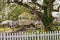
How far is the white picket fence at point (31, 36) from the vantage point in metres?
5.75

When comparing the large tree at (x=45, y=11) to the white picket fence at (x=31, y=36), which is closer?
the white picket fence at (x=31, y=36)

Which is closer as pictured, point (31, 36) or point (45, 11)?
point (31, 36)

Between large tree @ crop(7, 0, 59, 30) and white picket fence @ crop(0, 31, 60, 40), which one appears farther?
large tree @ crop(7, 0, 59, 30)

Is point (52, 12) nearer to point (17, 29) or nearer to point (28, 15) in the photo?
point (28, 15)

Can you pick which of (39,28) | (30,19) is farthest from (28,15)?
(39,28)

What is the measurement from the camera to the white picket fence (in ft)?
18.9

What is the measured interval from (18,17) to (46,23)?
3.16ft

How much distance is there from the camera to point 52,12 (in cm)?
604

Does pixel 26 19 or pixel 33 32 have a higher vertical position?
pixel 26 19

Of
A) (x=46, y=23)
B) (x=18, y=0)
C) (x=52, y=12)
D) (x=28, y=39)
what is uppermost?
(x=18, y=0)

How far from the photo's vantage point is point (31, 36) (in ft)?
19.3

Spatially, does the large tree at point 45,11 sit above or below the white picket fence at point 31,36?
above

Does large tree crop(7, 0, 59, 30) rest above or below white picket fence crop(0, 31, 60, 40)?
above

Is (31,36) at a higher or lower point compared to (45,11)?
lower
